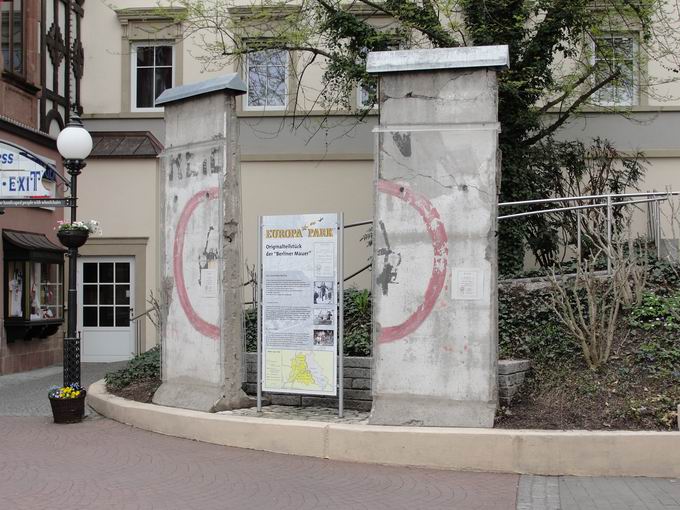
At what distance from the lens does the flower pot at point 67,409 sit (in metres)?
9.15

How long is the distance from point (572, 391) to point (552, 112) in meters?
8.92

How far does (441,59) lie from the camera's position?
7.62 metres

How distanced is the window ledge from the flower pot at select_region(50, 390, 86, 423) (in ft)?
24.5

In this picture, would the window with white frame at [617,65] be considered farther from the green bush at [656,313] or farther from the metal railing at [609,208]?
the green bush at [656,313]

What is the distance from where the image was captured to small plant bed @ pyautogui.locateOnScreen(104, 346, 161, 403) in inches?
388

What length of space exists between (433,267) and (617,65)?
6.96 meters

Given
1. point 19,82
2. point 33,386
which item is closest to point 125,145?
point 19,82

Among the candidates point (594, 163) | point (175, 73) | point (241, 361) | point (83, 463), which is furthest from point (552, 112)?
point (83, 463)

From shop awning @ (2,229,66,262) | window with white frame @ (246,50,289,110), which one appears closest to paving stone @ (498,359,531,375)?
shop awning @ (2,229,66,262)

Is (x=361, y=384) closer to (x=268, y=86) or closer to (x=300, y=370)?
(x=300, y=370)

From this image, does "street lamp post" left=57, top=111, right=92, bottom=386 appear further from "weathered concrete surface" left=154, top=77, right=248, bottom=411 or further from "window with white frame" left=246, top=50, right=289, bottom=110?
"window with white frame" left=246, top=50, right=289, bottom=110

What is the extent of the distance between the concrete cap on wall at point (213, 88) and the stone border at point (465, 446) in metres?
3.61

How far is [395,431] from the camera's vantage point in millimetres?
7176

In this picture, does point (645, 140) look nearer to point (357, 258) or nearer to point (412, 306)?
point (357, 258)
